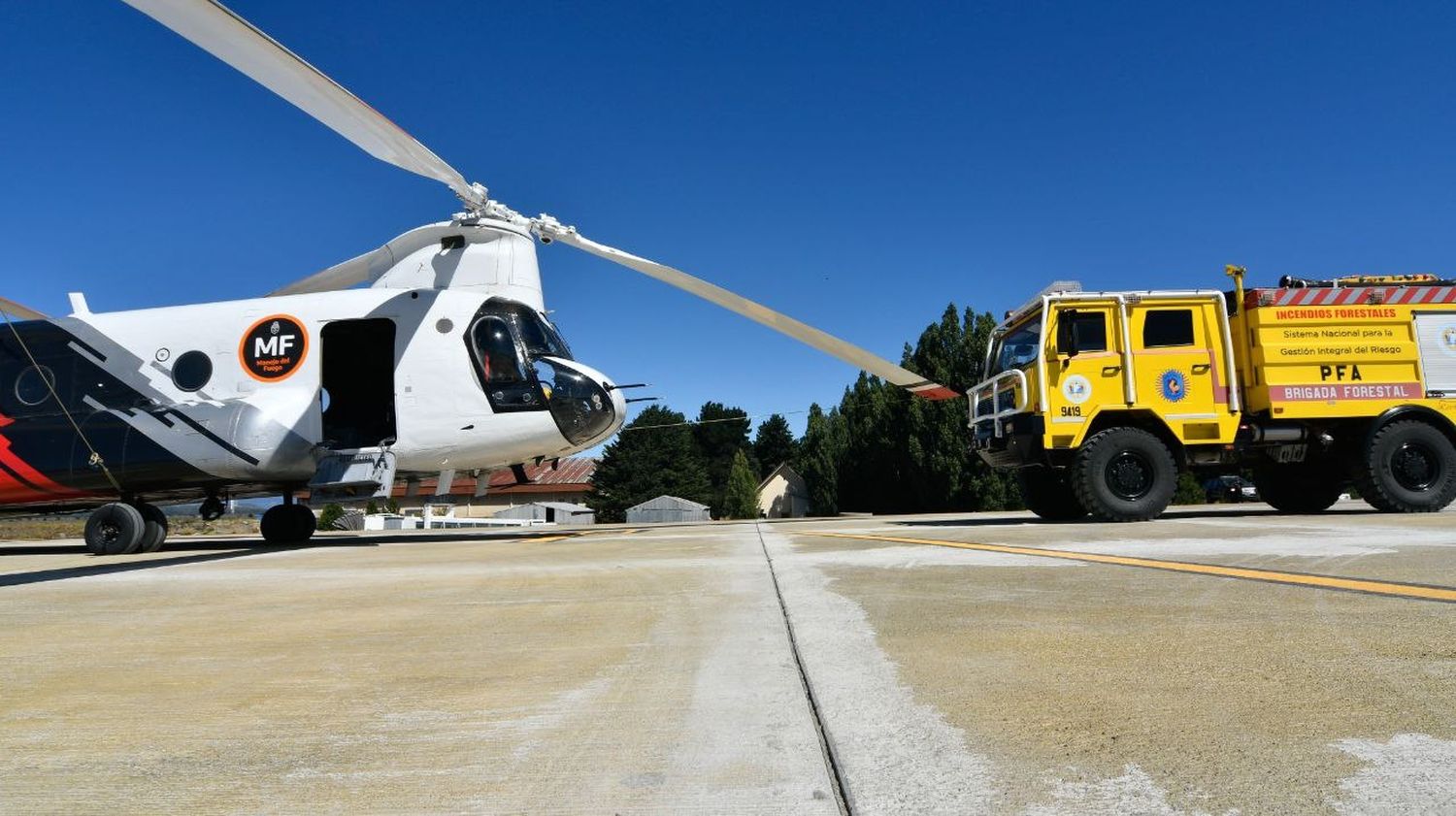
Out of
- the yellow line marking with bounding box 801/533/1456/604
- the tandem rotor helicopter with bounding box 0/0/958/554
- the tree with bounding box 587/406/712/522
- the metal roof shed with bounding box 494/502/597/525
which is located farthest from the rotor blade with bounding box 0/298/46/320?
the tree with bounding box 587/406/712/522

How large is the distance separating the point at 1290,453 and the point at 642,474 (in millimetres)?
47211

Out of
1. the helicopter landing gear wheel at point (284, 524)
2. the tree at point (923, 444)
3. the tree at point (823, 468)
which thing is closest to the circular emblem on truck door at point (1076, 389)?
the helicopter landing gear wheel at point (284, 524)

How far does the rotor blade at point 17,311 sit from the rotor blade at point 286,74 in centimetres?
362

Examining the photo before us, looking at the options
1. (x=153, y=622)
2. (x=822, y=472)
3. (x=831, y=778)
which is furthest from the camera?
(x=822, y=472)

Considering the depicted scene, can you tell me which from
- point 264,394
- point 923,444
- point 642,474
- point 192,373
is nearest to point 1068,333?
point 264,394

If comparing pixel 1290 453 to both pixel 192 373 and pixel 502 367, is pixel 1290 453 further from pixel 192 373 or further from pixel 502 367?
pixel 192 373

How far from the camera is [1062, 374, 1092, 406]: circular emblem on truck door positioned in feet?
27.8

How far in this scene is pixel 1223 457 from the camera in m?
8.73

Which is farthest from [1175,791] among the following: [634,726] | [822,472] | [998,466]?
[822,472]

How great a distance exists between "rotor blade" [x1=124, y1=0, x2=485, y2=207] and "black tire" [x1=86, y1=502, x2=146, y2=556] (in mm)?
4733

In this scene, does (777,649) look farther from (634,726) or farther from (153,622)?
(153,622)

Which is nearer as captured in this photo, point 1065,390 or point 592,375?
point 1065,390

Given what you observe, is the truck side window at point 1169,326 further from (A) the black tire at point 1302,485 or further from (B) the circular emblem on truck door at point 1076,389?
(A) the black tire at point 1302,485

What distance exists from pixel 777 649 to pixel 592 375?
7441 mm
